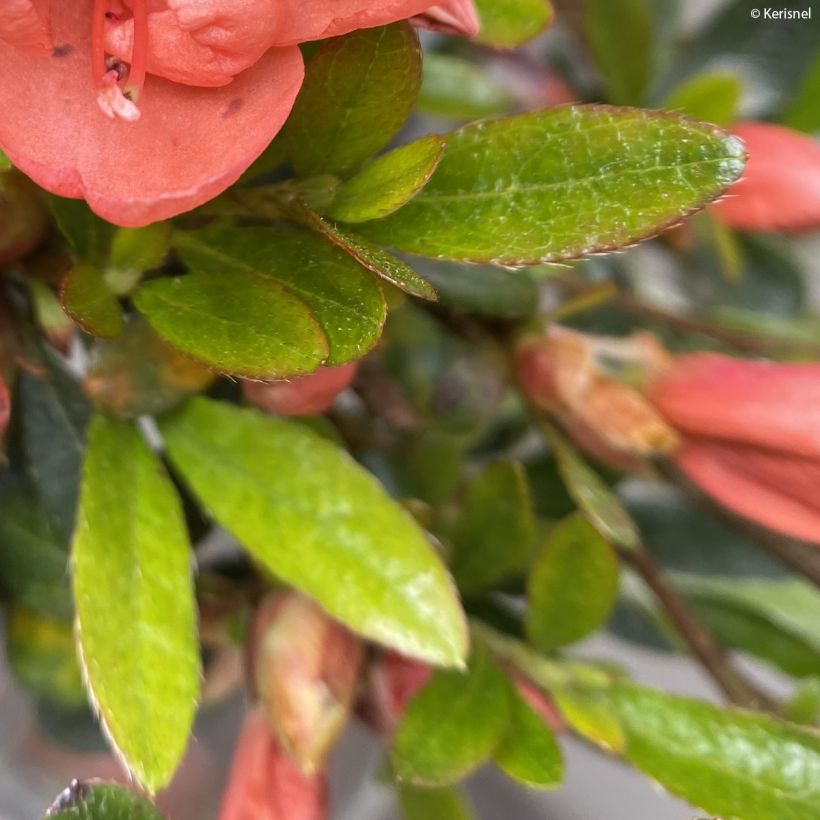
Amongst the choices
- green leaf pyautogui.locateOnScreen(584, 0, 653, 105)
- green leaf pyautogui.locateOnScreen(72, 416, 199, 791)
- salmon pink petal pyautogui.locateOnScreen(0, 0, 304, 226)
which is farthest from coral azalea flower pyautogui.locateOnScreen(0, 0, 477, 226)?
green leaf pyautogui.locateOnScreen(584, 0, 653, 105)

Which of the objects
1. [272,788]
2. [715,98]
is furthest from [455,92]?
[272,788]

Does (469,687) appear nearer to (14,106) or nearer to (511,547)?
(511,547)

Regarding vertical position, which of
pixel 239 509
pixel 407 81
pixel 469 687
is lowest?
pixel 469 687

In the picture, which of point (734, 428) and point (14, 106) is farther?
point (734, 428)

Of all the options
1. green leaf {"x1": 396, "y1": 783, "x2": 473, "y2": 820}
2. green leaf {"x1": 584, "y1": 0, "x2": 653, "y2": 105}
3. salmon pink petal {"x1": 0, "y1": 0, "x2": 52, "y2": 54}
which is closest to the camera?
salmon pink petal {"x1": 0, "y1": 0, "x2": 52, "y2": 54}

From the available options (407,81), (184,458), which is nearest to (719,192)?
(407,81)

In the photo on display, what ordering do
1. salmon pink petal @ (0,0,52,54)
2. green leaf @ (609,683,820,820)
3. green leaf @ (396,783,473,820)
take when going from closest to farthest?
salmon pink petal @ (0,0,52,54) → green leaf @ (609,683,820,820) → green leaf @ (396,783,473,820)

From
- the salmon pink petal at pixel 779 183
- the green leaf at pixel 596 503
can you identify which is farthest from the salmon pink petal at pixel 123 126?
the salmon pink petal at pixel 779 183

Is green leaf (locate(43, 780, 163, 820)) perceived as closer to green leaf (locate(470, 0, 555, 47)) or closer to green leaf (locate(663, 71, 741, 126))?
green leaf (locate(470, 0, 555, 47))
